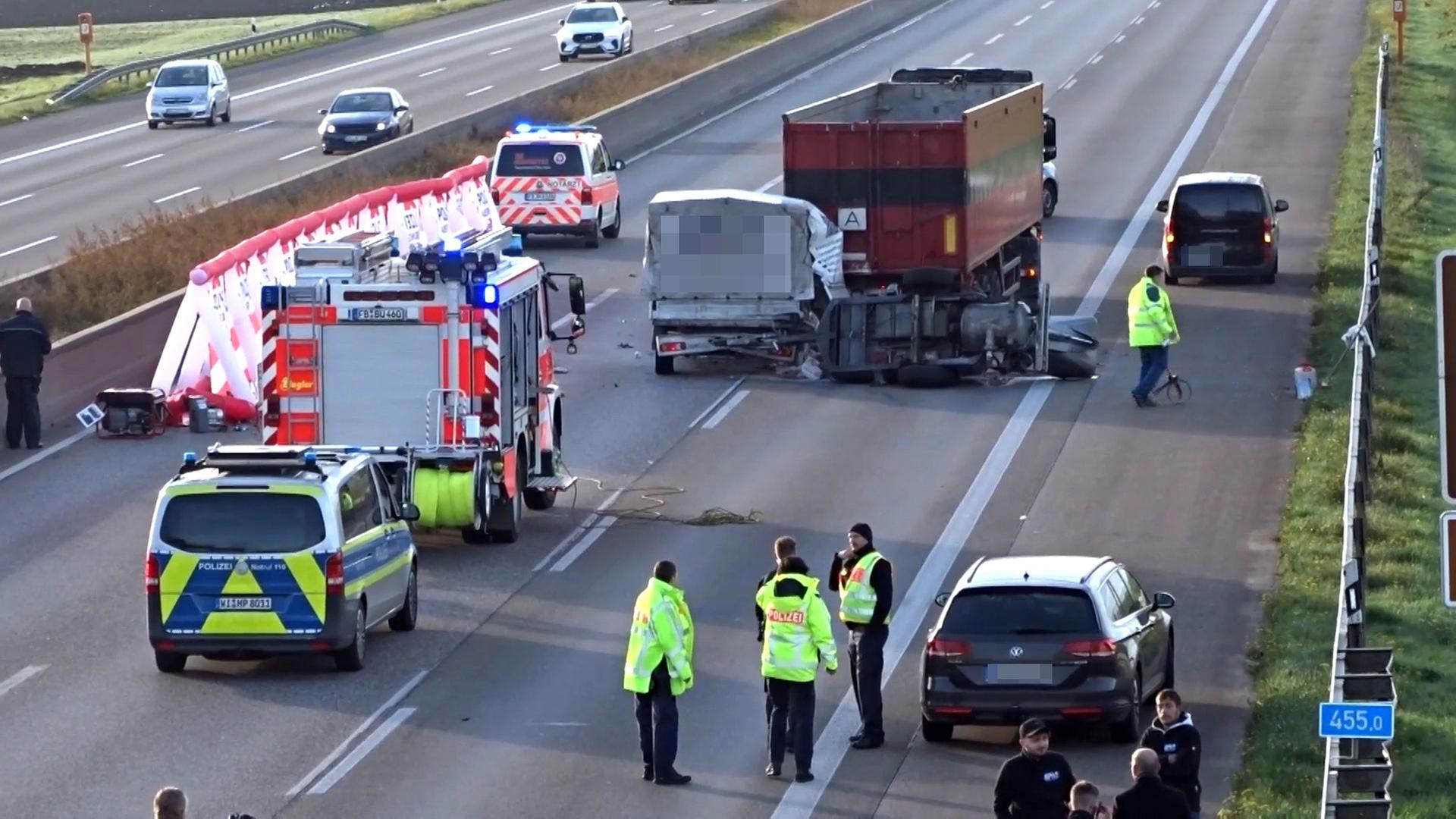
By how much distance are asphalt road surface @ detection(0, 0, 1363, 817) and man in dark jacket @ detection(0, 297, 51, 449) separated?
2.03 ft

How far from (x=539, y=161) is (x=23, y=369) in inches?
586

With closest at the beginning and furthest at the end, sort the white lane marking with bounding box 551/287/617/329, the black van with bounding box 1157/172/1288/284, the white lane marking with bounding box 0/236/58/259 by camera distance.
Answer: the white lane marking with bounding box 551/287/617/329
the black van with bounding box 1157/172/1288/284
the white lane marking with bounding box 0/236/58/259

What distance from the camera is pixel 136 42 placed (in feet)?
269

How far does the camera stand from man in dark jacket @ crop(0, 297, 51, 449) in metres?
25.6


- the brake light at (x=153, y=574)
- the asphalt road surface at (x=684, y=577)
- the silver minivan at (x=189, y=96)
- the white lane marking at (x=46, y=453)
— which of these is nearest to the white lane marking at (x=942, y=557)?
the asphalt road surface at (x=684, y=577)

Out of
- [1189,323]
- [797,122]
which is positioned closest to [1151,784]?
[797,122]

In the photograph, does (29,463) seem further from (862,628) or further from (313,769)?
(862,628)

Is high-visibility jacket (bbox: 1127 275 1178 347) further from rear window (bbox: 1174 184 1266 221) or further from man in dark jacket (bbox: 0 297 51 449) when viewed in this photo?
man in dark jacket (bbox: 0 297 51 449)

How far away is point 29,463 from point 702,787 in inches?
509

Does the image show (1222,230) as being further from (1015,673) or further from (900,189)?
(1015,673)

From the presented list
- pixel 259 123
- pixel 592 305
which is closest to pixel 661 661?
pixel 592 305

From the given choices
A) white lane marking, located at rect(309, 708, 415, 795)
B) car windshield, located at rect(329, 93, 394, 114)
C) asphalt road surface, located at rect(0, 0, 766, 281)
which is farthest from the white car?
white lane marking, located at rect(309, 708, 415, 795)

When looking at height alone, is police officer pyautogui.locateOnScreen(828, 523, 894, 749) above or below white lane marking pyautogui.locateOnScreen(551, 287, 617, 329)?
above

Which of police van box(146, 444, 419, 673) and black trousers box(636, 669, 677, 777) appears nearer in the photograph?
black trousers box(636, 669, 677, 777)
